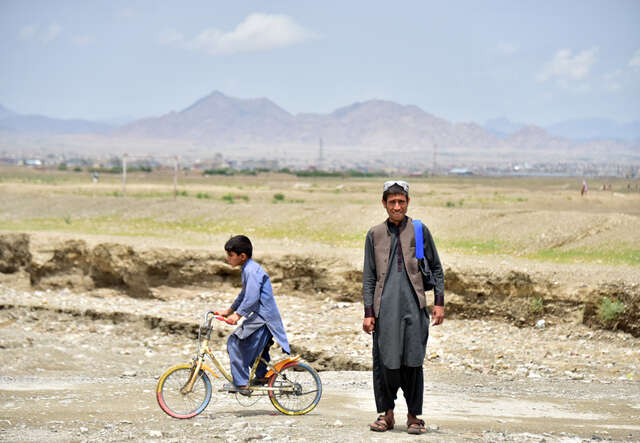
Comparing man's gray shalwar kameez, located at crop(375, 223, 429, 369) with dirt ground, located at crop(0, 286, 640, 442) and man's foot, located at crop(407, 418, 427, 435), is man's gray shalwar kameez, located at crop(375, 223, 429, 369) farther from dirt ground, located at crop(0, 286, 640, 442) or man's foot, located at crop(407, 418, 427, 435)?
dirt ground, located at crop(0, 286, 640, 442)

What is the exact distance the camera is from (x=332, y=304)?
48.5ft

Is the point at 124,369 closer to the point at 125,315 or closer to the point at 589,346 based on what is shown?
the point at 125,315

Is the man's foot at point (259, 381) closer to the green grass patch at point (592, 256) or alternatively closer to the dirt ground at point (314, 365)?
the dirt ground at point (314, 365)

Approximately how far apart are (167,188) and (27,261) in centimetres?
3008

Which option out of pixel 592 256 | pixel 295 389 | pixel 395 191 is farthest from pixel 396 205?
pixel 592 256

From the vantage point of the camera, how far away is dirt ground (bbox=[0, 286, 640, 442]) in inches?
254

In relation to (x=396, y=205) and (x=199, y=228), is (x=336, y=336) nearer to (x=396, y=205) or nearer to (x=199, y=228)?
(x=396, y=205)

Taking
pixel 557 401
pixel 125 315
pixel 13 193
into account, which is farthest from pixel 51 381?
pixel 13 193

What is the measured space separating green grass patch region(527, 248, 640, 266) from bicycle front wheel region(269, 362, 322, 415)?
1074cm

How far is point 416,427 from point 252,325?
62.6 inches

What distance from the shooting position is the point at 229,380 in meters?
6.73

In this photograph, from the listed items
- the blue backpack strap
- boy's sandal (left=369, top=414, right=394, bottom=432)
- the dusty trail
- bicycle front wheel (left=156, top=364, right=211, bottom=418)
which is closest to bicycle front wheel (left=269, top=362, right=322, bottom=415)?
the dusty trail

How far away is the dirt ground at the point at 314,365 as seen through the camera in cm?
645

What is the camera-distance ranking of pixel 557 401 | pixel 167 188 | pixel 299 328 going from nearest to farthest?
pixel 557 401 → pixel 299 328 → pixel 167 188
